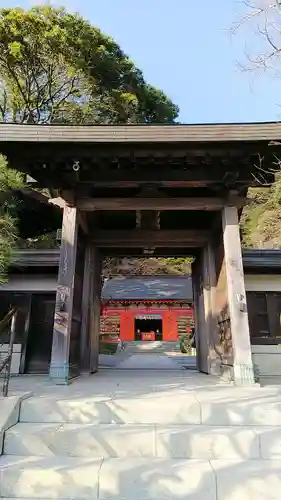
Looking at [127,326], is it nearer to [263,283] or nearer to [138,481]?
[263,283]

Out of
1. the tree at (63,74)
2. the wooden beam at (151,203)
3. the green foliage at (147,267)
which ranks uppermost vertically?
the tree at (63,74)

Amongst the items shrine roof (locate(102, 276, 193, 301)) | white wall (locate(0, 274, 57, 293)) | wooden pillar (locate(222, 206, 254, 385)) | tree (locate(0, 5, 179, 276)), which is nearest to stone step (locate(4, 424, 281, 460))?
wooden pillar (locate(222, 206, 254, 385))

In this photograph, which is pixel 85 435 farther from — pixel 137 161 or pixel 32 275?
pixel 32 275

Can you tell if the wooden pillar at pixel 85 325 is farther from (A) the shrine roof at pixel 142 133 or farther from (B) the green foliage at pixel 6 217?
(B) the green foliage at pixel 6 217

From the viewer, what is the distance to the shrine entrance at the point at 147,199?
4277 mm

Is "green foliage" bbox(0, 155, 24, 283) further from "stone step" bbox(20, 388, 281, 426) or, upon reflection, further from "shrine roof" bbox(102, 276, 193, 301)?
"shrine roof" bbox(102, 276, 193, 301)

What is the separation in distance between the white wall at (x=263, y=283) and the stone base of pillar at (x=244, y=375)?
8.94 ft

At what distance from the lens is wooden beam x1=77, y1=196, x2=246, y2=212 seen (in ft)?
16.6

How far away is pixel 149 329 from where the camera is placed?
23953 millimetres

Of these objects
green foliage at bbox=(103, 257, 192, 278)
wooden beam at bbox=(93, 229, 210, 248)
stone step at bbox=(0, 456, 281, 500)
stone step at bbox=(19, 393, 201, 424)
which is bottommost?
stone step at bbox=(0, 456, 281, 500)

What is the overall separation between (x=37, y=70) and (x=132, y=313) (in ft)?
46.3

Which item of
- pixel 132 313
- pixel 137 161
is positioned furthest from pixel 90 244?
pixel 132 313

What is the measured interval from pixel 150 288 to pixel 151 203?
1513cm

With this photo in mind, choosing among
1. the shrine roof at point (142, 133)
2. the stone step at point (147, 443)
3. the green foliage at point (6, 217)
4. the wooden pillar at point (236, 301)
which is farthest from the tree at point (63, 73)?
the stone step at point (147, 443)
